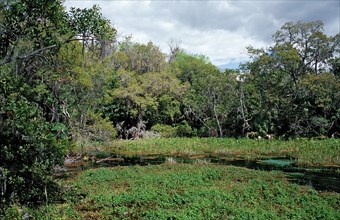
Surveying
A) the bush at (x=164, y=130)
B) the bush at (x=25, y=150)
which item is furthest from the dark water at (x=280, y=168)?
the bush at (x=164, y=130)

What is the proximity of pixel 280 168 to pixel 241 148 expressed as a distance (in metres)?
10.7

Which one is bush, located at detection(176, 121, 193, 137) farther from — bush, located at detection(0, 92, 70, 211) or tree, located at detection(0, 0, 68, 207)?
tree, located at detection(0, 0, 68, 207)

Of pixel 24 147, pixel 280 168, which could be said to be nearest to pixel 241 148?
pixel 280 168

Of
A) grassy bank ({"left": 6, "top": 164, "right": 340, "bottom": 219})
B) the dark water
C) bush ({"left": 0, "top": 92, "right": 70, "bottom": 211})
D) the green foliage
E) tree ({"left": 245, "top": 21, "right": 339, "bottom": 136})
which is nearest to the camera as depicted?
the green foliage

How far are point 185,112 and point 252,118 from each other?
32.0ft

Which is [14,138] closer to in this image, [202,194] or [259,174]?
[202,194]

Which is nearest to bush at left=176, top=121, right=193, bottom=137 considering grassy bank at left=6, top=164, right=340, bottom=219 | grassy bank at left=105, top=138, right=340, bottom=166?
grassy bank at left=105, top=138, right=340, bottom=166

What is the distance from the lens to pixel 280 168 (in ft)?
83.2

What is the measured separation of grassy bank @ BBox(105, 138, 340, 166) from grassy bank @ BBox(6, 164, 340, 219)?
38.6 ft

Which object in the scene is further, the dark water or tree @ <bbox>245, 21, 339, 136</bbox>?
tree @ <bbox>245, 21, 339, 136</bbox>

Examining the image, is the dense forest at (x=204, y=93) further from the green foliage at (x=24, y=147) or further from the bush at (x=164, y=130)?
the green foliage at (x=24, y=147)

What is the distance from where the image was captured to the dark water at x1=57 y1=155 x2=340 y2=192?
784 inches

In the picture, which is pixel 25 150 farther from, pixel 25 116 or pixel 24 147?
pixel 25 116

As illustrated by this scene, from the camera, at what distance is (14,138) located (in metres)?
12.9
